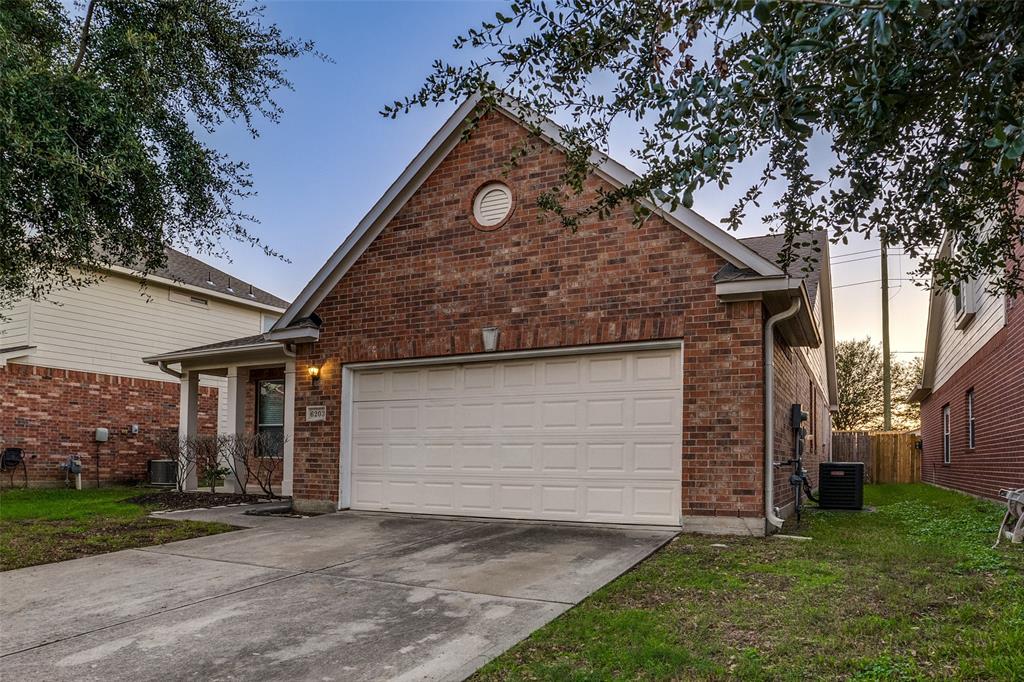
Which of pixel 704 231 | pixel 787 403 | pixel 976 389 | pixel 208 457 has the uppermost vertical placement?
pixel 704 231

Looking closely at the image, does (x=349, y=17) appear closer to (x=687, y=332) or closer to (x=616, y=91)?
(x=687, y=332)

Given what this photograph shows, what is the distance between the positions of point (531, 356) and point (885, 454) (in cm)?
1686

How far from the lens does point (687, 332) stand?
8.31m

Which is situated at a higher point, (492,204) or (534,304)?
(492,204)

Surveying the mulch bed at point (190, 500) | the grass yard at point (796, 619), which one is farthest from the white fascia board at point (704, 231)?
the mulch bed at point (190, 500)

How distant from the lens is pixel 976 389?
1312 cm

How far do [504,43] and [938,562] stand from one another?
18.4ft

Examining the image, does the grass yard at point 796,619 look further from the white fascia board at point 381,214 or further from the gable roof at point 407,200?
the white fascia board at point 381,214

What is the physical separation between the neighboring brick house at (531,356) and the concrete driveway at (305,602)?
926 mm

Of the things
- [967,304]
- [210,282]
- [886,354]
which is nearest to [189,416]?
[210,282]

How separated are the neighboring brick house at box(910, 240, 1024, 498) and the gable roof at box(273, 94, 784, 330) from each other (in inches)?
87.1

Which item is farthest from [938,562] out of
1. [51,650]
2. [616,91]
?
[51,650]

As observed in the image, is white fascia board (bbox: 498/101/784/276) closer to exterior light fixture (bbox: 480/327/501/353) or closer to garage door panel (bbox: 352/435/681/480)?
garage door panel (bbox: 352/435/681/480)

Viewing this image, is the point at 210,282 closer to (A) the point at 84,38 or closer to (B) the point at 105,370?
(B) the point at 105,370
